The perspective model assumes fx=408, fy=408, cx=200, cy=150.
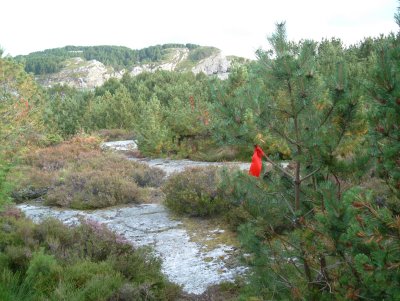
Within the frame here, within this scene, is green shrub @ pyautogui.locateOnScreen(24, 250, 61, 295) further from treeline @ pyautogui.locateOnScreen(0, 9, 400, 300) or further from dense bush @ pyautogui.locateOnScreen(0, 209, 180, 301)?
treeline @ pyautogui.locateOnScreen(0, 9, 400, 300)

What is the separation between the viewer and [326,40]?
30578 mm

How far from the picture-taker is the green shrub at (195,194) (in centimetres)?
648

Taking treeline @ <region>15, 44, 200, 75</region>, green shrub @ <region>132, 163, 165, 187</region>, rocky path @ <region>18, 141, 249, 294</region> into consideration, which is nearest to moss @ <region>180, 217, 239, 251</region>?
rocky path @ <region>18, 141, 249, 294</region>

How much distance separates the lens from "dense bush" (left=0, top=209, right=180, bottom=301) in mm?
3619

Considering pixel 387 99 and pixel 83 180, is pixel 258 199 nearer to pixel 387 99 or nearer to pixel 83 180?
pixel 387 99

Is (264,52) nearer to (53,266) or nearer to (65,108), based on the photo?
(53,266)

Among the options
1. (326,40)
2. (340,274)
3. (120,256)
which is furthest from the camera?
(326,40)

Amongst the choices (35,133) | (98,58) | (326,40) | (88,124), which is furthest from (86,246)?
(98,58)

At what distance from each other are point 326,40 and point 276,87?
29961 mm

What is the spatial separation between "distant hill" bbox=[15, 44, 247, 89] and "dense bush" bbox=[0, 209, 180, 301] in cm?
11394

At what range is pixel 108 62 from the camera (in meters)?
143

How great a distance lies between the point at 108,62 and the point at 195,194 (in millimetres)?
143313

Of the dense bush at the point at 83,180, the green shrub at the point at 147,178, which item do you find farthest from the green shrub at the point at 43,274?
the green shrub at the point at 147,178

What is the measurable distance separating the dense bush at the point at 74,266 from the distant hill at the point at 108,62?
113937 mm
